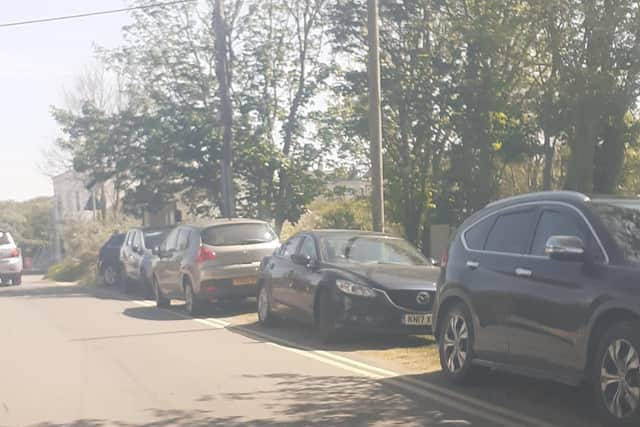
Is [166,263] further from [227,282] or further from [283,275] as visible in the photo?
[283,275]

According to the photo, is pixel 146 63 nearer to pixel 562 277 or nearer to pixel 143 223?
pixel 143 223

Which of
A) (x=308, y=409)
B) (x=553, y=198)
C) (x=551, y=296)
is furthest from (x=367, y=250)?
(x=551, y=296)

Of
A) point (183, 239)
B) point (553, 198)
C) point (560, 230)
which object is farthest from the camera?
point (183, 239)

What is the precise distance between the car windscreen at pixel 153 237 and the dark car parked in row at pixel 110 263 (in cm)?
439

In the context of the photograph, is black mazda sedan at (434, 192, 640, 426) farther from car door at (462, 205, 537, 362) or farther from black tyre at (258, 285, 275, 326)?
black tyre at (258, 285, 275, 326)

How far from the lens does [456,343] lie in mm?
9750

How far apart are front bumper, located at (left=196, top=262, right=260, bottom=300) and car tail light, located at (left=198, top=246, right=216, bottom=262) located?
0.20m

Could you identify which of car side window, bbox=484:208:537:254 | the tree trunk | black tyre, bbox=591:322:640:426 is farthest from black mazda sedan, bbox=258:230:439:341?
the tree trunk

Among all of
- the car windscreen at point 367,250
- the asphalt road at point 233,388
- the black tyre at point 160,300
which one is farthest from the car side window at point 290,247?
the black tyre at point 160,300

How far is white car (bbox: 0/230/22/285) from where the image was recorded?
33562 millimetres

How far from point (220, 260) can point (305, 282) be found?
4522 millimetres

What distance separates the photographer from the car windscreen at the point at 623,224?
24.9ft

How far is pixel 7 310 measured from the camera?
72.1ft

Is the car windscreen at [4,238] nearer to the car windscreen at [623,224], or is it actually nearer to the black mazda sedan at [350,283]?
the black mazda sedan at [350,283]
